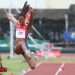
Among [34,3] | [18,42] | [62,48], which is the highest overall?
[18,42]

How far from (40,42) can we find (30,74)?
13.7 meters

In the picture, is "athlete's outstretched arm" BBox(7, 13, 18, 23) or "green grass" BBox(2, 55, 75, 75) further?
"green grass" BBox(2, 55, 75, 75)

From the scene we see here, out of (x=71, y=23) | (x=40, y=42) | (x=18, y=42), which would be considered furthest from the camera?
(x=71, y=23)

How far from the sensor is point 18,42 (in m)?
10.0

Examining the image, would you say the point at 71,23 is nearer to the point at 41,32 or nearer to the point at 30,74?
the point at 41,32

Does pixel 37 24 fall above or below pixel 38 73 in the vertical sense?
below

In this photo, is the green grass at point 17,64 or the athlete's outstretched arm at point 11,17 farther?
the green grass at point 17,64

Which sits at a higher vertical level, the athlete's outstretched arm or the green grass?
the athlete's outstretched arm

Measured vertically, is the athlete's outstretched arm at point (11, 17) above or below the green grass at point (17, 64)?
above

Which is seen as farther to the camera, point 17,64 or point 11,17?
point 17,64

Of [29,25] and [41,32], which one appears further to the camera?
[41,32]

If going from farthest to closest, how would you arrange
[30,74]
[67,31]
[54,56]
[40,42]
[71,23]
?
[71,23], [67,31], [40,42], [54,56], [30,74]

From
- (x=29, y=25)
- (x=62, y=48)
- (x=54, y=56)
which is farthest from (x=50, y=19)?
(x=29, y=25)

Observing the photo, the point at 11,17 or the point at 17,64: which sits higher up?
the point at 11,17
